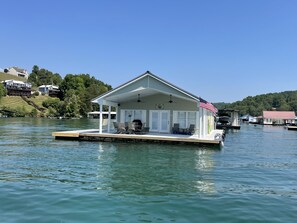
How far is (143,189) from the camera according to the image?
8984 mm

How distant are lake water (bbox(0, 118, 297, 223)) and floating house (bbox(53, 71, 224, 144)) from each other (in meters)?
6.93

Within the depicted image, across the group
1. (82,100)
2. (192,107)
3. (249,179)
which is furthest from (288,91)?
(249,179)

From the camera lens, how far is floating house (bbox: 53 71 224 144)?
21.6 m

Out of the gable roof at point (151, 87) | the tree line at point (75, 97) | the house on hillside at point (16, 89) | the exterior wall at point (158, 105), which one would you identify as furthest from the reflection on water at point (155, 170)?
the house on hillside at point (16, 89)

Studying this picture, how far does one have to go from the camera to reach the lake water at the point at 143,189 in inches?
273

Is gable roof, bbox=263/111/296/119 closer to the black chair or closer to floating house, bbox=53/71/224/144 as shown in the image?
floating house, bbox=53/71/224/144

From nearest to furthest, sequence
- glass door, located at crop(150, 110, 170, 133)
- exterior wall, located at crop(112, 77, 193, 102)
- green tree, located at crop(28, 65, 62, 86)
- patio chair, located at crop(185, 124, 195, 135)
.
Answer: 1. exterior wall, located at crop(112, 77, 193, 102)
2. patio chair, located at crop(185, 124, 195, 135)
3. glass door, located at crop(150, 110, 170, 133)
4. green tree, located at crop(28, 65, 62, 86)

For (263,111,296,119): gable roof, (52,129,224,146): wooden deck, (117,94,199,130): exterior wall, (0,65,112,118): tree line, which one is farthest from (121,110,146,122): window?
(0,65,112,118): tree line

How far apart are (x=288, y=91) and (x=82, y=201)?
186 meters

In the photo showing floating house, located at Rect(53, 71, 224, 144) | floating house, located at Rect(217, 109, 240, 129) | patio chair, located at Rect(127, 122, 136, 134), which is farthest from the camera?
floating house, located at Rect(217, 109, 240, 129)

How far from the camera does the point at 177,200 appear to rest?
26.2 feet

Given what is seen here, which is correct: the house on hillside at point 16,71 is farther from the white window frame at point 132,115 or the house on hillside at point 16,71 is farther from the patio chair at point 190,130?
the patio chair at point 190,130

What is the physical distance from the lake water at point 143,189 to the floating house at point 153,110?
693cm

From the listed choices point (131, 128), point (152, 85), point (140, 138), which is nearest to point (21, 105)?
point (131, 128)
